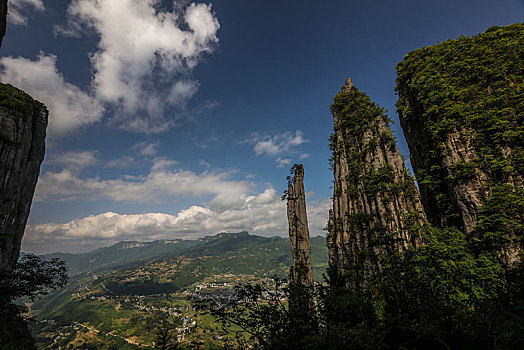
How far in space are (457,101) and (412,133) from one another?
20.2 feet

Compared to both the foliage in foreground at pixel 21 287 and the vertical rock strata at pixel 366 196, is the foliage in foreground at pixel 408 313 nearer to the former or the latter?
the vertical rock strata at pixel 366 196

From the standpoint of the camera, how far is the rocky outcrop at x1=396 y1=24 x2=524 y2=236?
1708cm

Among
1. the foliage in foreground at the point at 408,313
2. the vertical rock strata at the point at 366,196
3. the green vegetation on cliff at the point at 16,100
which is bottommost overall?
the foliage in foreground at the point at 408,313

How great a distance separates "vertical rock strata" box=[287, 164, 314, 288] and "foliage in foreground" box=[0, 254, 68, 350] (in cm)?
1972

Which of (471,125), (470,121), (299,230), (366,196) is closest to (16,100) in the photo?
(299,230)

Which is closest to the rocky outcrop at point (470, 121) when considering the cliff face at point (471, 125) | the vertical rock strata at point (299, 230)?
the cliff face at point (471, 125)

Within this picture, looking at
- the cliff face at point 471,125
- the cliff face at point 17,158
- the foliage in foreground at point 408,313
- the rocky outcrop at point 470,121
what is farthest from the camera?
the cliff face at point 17,158

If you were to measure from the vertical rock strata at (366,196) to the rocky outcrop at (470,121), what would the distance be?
2.67 meters

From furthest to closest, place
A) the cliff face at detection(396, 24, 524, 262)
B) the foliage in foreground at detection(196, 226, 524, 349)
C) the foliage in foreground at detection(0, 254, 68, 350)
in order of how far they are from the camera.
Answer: the cliff face at detection(396, 24, 524, 262) → the foliage in foreground at detection(0, 254, 68, 350) → the foliage in foreground at detection(196, 226, 524, 349)

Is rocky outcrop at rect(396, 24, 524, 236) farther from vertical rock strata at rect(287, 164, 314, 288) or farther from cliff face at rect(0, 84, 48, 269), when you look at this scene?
cliff face at rect(0, 84, 48, 269)

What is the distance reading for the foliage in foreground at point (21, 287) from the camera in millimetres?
14868

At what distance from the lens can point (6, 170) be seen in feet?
106

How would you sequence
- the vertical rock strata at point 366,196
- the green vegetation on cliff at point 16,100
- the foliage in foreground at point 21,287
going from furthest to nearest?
the green vegetation on cliff at point 16,100, the vertical rock strata at point 366,196, the foliage in foreground at point 21,287

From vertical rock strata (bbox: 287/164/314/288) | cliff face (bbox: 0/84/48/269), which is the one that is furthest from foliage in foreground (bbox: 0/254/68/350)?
vertical rock strata (bbox: 287/164/314/288)
